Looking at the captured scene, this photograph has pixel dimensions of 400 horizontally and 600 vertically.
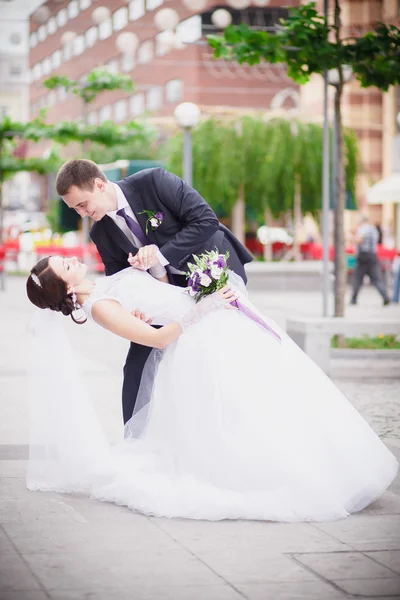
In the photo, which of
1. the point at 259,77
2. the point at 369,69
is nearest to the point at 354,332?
the point at 369,69

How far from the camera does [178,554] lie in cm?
487

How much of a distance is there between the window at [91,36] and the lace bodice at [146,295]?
82220 mm

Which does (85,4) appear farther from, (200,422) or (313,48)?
(200,422)

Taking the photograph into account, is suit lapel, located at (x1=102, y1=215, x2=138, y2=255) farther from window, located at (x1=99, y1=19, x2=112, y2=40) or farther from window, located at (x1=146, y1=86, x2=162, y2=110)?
window, located at (x1=99, y1=19, x2=112, y2=40)

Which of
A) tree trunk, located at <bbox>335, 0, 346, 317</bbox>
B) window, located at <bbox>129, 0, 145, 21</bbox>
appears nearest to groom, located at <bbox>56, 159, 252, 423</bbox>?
tree trunk, located at <bbox>335, 0, 346, 317</bbox>

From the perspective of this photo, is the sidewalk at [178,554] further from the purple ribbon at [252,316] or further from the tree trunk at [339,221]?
the tree trunk at [339,221]

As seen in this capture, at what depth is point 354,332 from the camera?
11.1 meters

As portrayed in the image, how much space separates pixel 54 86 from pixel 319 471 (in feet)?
85.3

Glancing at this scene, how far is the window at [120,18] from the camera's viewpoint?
8054 cm

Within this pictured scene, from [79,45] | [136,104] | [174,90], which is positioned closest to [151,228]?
[174,90]

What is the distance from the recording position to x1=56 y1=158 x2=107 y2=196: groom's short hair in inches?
234

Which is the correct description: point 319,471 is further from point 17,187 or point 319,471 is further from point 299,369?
point 17,187

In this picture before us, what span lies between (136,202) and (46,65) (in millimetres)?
95393

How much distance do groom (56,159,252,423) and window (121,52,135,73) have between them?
3034 inches
